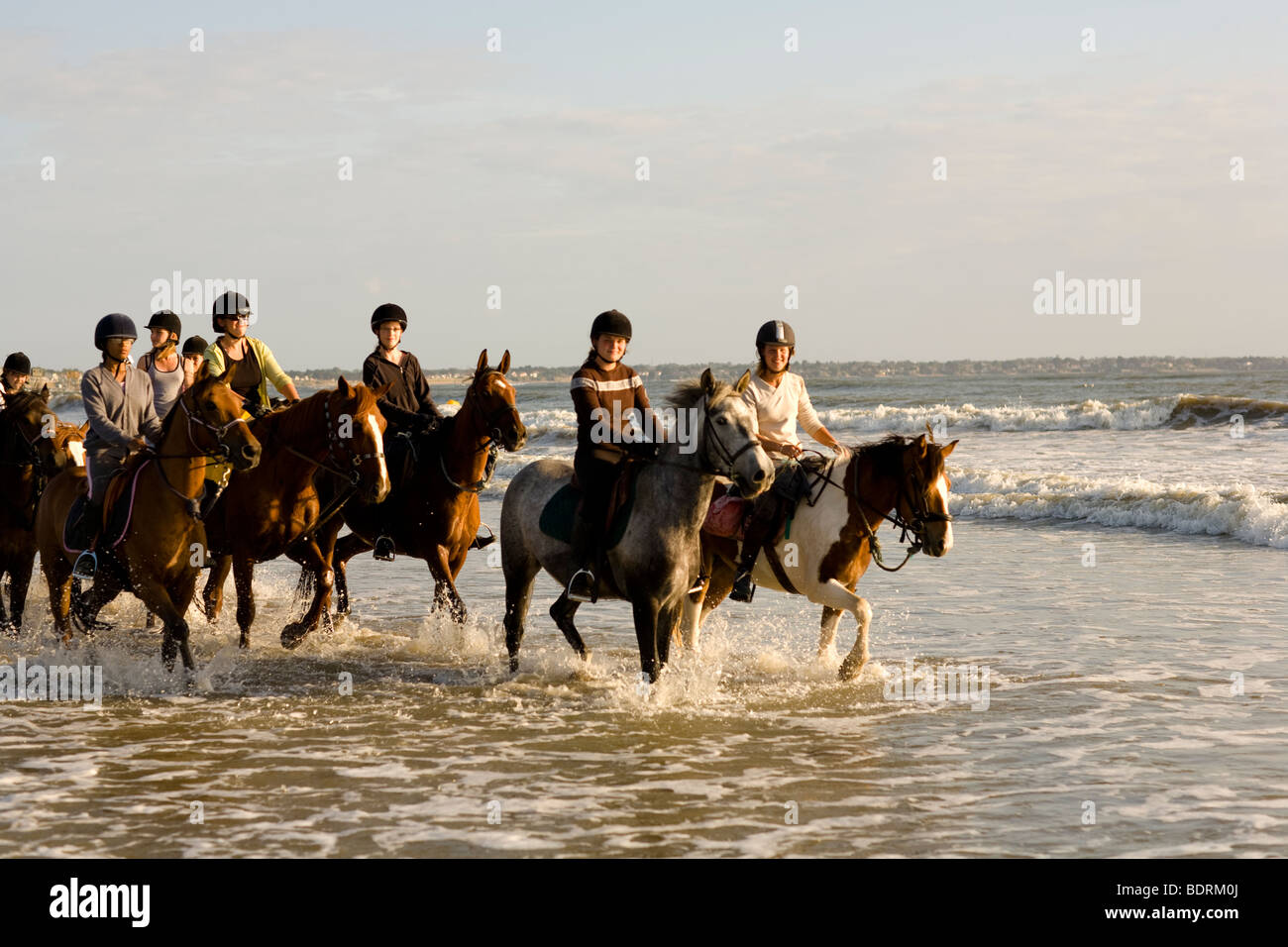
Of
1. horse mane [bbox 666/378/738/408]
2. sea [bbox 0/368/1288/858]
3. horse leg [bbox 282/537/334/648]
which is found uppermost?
horse mane [bbox 666/378/738/408]

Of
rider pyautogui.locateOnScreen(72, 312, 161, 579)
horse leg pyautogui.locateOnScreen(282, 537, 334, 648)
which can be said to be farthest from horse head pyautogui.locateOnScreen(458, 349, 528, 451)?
rider pyautogui.locateOnScreen(72, 312, 161, 579)

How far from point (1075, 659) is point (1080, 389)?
56741 mm

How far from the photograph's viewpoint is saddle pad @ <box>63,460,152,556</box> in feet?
29.3

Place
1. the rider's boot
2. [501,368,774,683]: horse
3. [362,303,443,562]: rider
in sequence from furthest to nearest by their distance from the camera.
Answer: [362,303,443,562]: rider < the rider's boot < [501,368,774,683]: horse

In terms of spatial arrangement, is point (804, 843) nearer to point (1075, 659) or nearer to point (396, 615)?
point (1075, 659)

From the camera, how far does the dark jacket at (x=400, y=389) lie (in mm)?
10859

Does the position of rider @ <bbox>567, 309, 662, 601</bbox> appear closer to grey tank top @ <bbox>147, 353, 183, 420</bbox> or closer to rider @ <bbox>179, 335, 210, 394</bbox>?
rider @ <bbox>179, 335, 210, 394</bbox>

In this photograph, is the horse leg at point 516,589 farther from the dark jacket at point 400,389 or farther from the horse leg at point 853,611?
the horse leg at point 853,611

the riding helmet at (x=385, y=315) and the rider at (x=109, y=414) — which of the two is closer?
the rider at (x=109, y=414)

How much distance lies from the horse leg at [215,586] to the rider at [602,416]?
141 inches

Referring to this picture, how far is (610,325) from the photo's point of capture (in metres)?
8.44

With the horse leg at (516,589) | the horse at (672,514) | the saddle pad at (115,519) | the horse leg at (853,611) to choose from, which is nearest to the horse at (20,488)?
the saddle pad at (115,519)

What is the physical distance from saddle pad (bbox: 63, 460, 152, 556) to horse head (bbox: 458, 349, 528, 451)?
2.54m

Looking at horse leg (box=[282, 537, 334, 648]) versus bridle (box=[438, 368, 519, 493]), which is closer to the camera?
bridle (box=[438, 368, 519, 493])
